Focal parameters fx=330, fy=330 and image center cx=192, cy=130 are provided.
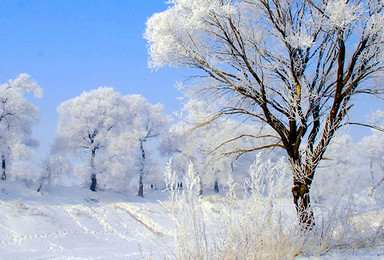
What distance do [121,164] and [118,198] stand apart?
9.30ft

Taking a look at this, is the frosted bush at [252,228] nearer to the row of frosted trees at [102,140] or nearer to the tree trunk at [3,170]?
the row of frosted trees at [102,140]

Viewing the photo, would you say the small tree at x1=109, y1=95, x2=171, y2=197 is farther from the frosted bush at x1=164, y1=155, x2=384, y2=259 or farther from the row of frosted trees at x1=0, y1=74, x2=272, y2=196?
the frosted bush at x1=164, y1=155, x2=384, y2=259

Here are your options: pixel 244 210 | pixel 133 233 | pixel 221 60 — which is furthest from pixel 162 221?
pixel 244 210

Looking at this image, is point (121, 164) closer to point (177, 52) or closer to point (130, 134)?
point (130, 134)

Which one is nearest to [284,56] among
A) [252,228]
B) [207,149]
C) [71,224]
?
[252,228]

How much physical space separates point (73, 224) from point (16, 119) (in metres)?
10.2

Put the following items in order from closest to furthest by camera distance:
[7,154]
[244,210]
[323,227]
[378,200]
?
[244,210]
[323,227]
[378,200]
[7,154]

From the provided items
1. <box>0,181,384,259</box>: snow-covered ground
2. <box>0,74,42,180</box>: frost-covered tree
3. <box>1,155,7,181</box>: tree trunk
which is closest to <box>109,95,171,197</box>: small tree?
<box>0,181,384,259</box>: snow-covered ground

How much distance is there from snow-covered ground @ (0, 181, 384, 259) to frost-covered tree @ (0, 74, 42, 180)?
6.86ft

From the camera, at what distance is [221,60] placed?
6301 millimetres

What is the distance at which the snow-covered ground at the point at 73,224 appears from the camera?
1156 cm

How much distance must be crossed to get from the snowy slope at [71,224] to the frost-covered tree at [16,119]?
2.36 meters

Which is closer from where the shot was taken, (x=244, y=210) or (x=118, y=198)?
(x=244, y=210)

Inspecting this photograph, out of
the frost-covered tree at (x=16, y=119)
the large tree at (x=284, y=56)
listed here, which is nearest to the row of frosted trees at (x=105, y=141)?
the frost-covered tree at (x=16, y=119)
